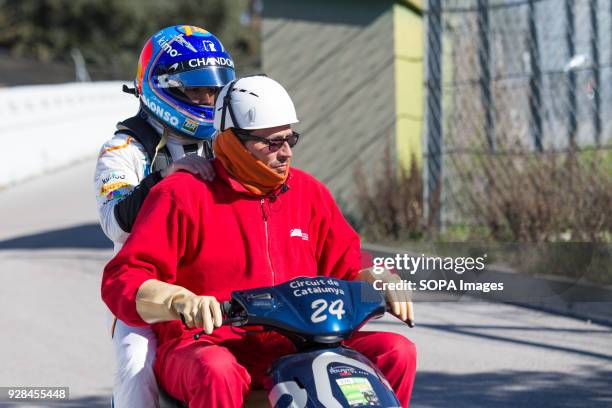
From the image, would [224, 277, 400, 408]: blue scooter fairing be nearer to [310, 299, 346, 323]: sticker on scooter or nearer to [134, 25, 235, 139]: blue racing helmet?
[310, 299, 346, 323]: sticker on scooter

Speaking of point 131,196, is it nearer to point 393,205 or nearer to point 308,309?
point 308,309

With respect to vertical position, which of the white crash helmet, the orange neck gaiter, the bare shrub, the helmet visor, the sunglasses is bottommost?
the bare shrub

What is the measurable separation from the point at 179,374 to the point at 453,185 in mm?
8264

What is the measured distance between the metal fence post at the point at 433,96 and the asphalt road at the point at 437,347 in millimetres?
2289

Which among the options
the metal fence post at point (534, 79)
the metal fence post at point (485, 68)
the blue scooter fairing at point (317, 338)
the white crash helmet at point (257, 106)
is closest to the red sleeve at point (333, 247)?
the white crash helmet at point (257, 106)

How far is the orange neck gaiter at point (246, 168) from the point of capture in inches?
164

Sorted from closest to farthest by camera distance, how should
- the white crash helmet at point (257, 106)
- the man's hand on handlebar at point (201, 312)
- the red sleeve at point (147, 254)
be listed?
the man's hand on handlebar at point (201, 312), the red sleeve at point (147, 254), the white crash helmet at point (257, 106)

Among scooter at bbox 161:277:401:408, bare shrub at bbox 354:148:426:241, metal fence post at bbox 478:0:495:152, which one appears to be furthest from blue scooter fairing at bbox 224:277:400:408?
bare shrub at bbox 354:148:426:241

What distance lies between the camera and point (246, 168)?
4195 mm

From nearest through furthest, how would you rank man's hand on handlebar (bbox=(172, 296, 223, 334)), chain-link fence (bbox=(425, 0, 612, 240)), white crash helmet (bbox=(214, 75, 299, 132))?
man's hand on handlebar (bbox=(172, 296, 223, 334)) < white crash helmet (bbox=(214, 75, 299, 132)) < chain-link fence (bbox=(425, 0, 612, 240))

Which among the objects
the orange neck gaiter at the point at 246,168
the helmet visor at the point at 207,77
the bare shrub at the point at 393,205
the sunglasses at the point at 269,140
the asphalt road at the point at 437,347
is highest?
the helmet visor at the point at 207,77

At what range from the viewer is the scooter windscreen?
370 cm

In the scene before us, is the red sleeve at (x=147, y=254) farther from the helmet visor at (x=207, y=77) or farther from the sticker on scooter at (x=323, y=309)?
the helmet visor at (x=207, y=77)

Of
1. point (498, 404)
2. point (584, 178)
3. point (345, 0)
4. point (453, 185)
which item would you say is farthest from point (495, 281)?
point (345, 0)
